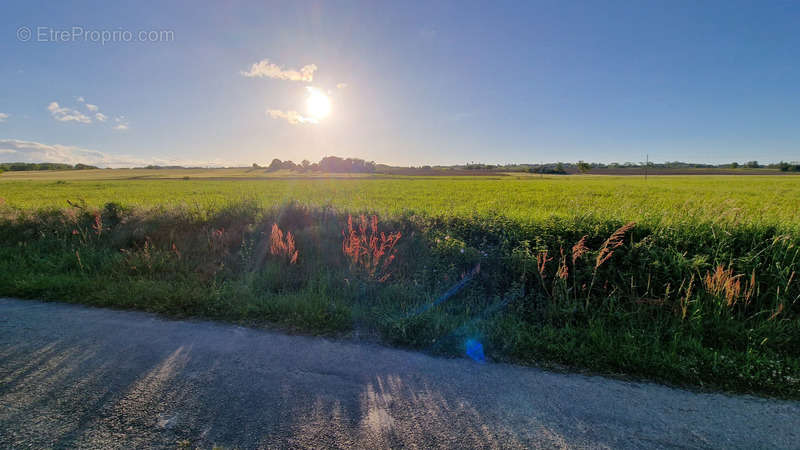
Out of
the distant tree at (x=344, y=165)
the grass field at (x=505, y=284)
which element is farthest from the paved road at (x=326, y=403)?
the distant tree at (x=344, y=165)

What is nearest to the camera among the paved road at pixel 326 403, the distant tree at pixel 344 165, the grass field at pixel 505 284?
the paved road at pixel 326 403

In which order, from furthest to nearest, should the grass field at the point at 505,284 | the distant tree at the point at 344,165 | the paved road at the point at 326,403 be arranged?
the distant tree at the point at 344,165 → the grass field at the point at 505,284 → the paved road at the point at 326,403

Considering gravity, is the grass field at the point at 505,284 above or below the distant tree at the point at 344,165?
below

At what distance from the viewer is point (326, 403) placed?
2.54 metres

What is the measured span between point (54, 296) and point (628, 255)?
8992mm

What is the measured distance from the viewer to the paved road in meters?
2.21

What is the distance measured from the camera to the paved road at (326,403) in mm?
2209

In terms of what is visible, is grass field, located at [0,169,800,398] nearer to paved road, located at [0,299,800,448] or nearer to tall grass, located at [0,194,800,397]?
tall grass, located at [0,194,800,397]

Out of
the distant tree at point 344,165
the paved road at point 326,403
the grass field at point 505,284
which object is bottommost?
the paved road at point 326,403

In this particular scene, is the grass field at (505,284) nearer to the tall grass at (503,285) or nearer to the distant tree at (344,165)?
the tall grass at (503,285)

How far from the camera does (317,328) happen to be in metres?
3.85

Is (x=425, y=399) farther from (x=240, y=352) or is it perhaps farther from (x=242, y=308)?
(x=242, y=308)

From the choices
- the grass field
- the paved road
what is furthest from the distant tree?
the paved road

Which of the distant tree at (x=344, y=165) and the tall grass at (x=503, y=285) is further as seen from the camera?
the distant tree at (x=344, y=165)
